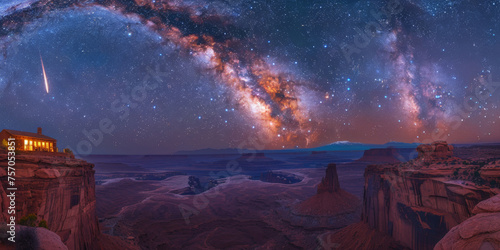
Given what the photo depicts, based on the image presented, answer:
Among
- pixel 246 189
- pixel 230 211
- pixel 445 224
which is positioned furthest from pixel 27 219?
pixel 246 189

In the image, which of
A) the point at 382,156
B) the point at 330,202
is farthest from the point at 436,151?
the point at 382,156

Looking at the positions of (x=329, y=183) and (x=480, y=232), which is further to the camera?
(x=329, y=183)

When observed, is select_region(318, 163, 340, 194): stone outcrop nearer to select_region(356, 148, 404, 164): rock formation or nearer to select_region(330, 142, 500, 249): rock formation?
select_region(330, 142, 500, 249): rock formation

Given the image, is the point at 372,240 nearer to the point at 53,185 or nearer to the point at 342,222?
the point at 342,222

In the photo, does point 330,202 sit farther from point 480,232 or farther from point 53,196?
point 53,196

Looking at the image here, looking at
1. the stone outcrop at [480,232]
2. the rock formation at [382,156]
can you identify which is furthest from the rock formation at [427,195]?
the rock formation at [382,156]

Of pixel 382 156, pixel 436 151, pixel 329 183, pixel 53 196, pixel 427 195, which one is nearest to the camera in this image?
pixel 53 196
